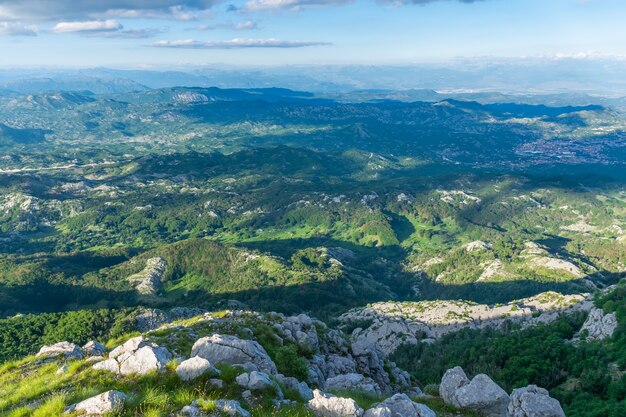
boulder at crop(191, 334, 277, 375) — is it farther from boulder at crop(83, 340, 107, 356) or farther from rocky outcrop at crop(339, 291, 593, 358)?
rocky outcrop at crop(339, 291, 593, 358)

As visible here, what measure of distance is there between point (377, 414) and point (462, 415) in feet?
44.0

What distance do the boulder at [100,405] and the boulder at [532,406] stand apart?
2846 cm

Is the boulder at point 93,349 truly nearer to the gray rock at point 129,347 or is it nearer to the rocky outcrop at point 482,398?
the gray rock at point 129,347

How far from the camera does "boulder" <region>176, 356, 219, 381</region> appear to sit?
24.5 metres

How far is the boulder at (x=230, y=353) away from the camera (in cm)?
3141

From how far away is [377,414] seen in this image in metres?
21.9

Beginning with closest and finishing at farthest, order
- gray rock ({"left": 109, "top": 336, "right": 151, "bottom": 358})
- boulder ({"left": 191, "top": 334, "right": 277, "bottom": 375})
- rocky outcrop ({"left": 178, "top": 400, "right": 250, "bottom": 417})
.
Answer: rocky outcrop ({"left": 178, "top": 400, "right": 250, "bottom": 417})
gray rock ({"left": 109, "top": 336, "right": 151, "bottom": 358})
boulder ({"left": 191, "top": 334, "right": 277, "bottom": 375})

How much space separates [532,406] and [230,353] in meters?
24.0

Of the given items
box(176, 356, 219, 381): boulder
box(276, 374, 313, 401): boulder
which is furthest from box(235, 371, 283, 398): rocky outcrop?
box(276, 374, 313, 401): boulder

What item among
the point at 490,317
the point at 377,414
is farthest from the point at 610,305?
the point at 377,414

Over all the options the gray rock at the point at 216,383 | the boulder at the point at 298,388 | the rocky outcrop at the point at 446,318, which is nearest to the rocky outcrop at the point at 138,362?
the gray rock at the point at 216,383

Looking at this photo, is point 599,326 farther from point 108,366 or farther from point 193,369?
point 108,366

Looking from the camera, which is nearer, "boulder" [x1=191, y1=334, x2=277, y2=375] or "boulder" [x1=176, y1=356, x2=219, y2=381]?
"boulder" [x1=176, y1=356, x2=219, y2=381]

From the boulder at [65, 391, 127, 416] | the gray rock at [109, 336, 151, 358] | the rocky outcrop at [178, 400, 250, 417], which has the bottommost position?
the gray rock at [109, 336, 151, 358]
